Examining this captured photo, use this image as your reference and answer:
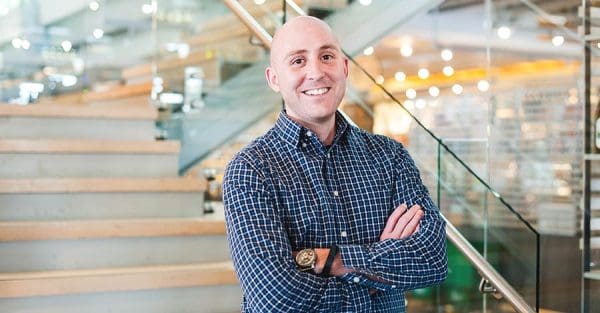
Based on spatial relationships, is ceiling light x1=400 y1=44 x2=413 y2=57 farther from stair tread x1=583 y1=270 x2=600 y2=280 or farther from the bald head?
the bald head

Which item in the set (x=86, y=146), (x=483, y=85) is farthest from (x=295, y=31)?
(x=483, y=85)

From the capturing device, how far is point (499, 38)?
20.1 ft

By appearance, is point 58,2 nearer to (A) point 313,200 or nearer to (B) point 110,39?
(B) point 110,39

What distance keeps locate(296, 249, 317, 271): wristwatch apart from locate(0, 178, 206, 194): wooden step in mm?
2501

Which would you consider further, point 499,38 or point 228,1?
point 499,38

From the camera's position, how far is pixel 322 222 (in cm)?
211

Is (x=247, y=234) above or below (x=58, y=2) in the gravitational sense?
below

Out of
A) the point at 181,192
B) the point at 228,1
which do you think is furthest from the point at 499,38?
the point at 181,192

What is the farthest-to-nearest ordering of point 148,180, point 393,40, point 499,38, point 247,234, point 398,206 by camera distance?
point 393,40 < point 499,38 < point 148,180 < point 398,206 < point 247,234

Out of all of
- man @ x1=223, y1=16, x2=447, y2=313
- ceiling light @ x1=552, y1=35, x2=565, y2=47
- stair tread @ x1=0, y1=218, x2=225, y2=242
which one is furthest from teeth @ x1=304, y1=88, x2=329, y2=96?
ceiling light @ x1=552, y1=35, x2=565, y2=47

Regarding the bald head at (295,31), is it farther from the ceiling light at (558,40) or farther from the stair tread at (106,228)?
the ceiling light at (558,40)

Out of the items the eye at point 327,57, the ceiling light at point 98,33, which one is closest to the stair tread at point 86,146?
the eye at point 327,57

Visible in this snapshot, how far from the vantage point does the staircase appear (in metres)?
3.82

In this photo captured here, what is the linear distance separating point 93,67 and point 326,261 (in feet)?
19.0
